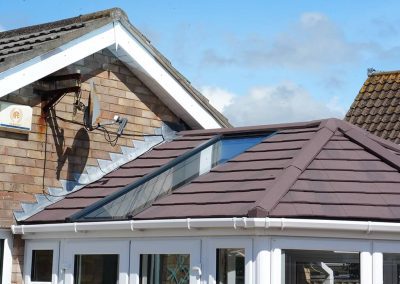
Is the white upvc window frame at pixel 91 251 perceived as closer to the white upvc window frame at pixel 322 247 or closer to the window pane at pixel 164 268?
Result: the window pane at pixel 164 268

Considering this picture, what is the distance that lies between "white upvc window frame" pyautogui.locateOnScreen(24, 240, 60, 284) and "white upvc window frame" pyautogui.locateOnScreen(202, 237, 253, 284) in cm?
252

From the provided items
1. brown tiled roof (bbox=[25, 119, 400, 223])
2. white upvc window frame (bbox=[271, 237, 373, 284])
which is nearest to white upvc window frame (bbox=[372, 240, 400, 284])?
white upvc window frame (bbox=[271, 237, 373, 284])

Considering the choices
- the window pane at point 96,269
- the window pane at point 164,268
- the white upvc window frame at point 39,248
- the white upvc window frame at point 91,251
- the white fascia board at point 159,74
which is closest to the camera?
the window pane at point 164,268

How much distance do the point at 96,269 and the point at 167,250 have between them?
50.5 inches

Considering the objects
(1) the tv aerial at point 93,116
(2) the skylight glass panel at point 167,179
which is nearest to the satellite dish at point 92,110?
(1) the tv aerial at point 93,116

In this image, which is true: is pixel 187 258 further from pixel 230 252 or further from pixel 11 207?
pixel 11 207

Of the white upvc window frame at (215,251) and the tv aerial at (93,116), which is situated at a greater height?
the tv aerial at (93,116)

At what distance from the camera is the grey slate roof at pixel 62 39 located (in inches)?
466

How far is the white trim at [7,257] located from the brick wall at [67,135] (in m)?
0.10

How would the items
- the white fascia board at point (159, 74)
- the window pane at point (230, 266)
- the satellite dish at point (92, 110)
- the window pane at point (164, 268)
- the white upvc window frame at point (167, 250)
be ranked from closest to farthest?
the window pane at point (230, 266) < the white upvc window frame at point (167, 250) < the window pane at point (164, 268) < the satellite dish at point (92, 110) < the white fascia board at point (159, 74)

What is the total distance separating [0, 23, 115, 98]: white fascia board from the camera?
11586 millimetres

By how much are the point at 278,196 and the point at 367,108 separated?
9105 mm

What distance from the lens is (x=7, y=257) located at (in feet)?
38.7

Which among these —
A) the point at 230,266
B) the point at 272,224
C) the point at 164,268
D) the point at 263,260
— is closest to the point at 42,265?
the point at 164,268
